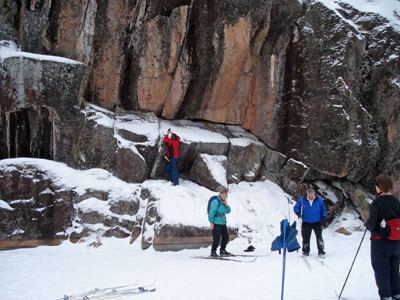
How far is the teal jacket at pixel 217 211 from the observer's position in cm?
1048

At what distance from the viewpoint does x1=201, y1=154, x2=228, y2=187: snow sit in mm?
14852

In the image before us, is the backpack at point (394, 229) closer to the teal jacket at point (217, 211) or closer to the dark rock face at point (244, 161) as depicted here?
the teal jacket at point (217, 211)

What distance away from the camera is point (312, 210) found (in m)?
10.6

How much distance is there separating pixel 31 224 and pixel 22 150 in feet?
8.71

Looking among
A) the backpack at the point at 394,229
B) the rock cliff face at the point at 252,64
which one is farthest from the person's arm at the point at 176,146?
the backpack at the point at 394,229

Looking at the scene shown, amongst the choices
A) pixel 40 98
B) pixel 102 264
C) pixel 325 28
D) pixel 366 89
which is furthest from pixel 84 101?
pixel 366 89

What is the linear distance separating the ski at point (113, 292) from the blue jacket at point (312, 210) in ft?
15.3

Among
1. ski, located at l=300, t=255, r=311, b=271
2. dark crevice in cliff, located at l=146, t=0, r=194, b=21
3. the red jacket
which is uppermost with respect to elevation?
dark crevice in cliff, located at l=146, t=0, r=194, b=21

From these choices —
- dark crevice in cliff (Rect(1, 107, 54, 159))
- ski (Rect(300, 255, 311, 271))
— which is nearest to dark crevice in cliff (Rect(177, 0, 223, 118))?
dark crevice in cliff (Rect(1, 107, 54, 159))

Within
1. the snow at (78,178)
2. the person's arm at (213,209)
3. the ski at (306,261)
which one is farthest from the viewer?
the snow at (78,178)

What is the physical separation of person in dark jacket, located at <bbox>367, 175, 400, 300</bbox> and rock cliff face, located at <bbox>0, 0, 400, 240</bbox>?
911 cm

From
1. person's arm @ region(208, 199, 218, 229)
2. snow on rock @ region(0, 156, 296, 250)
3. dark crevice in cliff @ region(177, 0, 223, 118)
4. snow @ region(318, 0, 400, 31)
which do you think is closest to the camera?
person's arm @ region(208, 199, 218, 229)

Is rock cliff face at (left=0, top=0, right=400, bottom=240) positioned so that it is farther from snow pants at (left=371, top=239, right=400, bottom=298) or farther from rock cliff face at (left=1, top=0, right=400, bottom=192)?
snow pants at (left=371, top=239, right=400, bottom=298)

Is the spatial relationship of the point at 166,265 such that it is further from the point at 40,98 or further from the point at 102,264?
the point at 40,98
